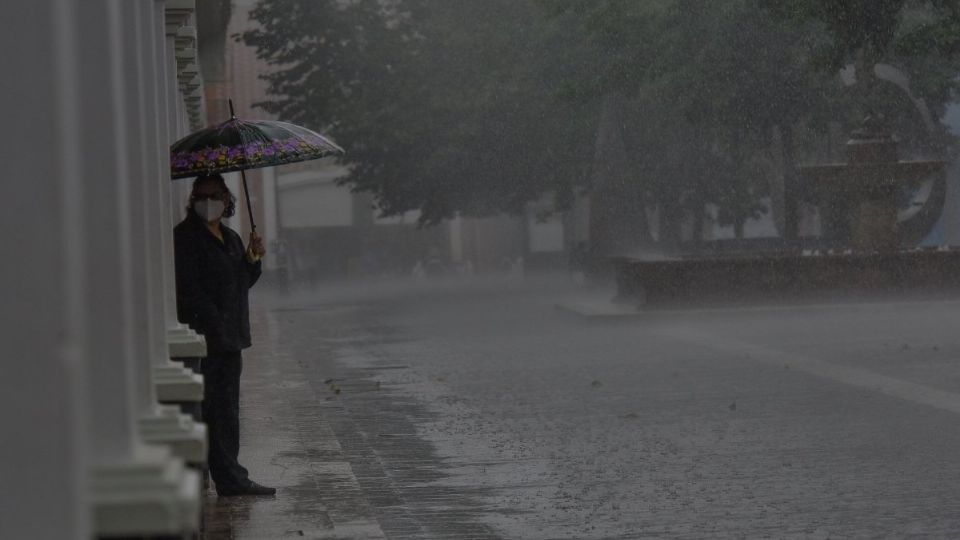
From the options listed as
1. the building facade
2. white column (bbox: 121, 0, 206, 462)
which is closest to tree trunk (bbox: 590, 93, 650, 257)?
white column (bbox: 121, 0, 206, 462)

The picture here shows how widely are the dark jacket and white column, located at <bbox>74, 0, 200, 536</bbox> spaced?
18.6ft

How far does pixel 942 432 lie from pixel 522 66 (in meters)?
34.4

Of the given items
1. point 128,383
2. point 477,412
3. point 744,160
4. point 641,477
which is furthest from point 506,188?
point 128,383

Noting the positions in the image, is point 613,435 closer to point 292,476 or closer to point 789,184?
point 292,476

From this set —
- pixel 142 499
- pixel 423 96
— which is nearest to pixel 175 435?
pixel 142 499

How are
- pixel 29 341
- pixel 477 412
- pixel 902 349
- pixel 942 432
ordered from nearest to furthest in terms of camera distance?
1. pixel 29 341
2. pixel 942 432
3. pixel 477 412
4. pixel 902 349

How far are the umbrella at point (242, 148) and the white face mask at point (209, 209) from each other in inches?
8.6

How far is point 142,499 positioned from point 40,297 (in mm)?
676

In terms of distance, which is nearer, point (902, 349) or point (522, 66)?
point (902, 349)

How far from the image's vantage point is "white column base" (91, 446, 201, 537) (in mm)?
3674

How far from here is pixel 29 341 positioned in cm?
317

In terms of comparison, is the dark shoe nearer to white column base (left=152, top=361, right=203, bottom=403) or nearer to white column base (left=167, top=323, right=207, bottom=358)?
white column base (left=167, top=323, right=207, bottom=358)

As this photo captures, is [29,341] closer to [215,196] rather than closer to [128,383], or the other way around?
[128,383]

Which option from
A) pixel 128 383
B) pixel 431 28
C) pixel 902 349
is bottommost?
pixel 902 349
